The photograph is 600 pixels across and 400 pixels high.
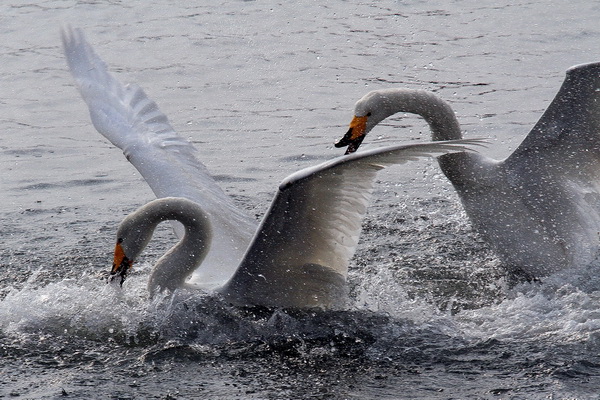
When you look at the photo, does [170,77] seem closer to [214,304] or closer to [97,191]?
[97,191]

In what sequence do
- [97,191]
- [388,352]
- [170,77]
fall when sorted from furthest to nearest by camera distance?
[170,77], [97,191], [388,352]

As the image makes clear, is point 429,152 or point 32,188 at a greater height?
Result: point 429,152

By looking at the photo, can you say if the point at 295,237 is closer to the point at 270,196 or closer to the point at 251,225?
the point at 251,225

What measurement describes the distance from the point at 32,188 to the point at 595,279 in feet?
15.6

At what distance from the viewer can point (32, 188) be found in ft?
29.4

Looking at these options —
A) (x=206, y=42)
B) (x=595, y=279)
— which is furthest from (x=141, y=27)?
(x=595, y=279)

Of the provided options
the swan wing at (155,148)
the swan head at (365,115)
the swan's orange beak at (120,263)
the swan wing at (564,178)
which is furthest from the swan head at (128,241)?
the swan wing at (564,178)

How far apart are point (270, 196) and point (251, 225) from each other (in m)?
1.50

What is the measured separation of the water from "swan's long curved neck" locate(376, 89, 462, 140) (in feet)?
2.96

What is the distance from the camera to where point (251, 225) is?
23.5 ft

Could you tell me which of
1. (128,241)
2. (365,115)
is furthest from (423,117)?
(128,241)

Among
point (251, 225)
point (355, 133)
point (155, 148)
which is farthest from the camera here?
point (155, 148)

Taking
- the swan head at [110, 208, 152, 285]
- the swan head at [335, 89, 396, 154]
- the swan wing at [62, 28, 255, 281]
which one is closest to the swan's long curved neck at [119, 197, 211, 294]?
the swan head at [110, 208, 152, 285]

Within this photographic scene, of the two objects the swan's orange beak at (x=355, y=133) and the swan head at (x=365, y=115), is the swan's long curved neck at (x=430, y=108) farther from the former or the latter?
the swan's orange beak at (x=355, y=133)
